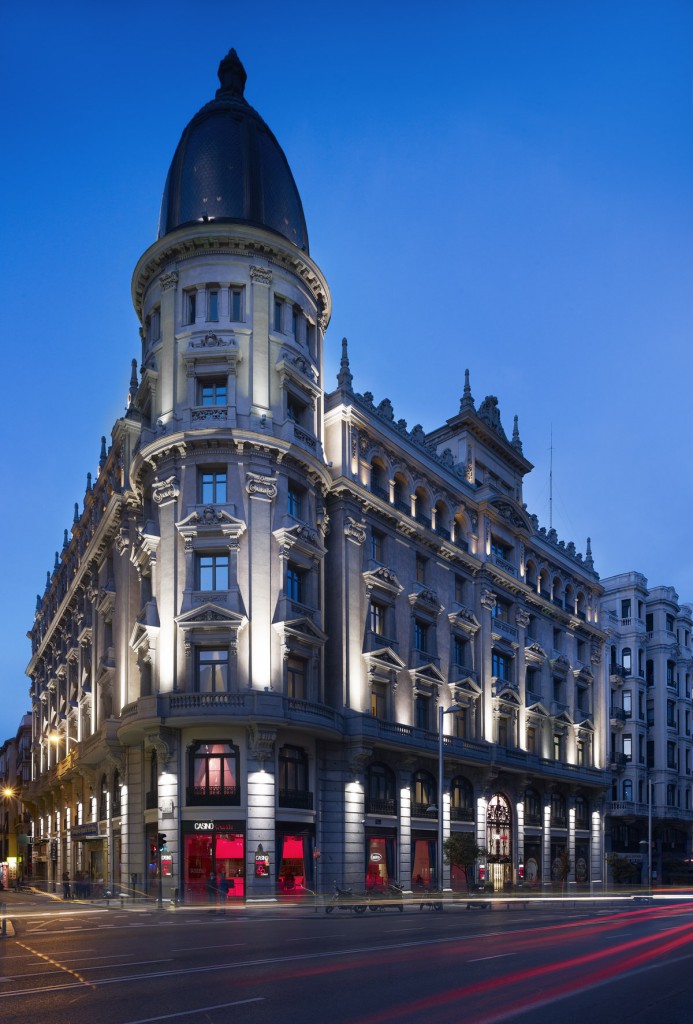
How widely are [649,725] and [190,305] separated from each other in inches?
2643

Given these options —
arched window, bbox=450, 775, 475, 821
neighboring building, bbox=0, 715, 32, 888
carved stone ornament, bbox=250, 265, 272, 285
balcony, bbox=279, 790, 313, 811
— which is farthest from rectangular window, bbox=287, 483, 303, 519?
neighboring building, bbox=0, 715, 32, 888

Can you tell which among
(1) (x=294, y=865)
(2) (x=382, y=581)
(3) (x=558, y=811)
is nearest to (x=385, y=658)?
(2) (x=382, y=581)

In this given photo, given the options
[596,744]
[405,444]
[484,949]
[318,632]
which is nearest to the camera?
[484,949]

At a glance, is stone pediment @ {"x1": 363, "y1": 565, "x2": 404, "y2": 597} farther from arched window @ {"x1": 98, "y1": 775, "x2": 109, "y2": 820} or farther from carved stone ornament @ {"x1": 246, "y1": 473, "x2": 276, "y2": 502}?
arched window @ {"x1": 98, "y1": 775, "x2": 109, "y2": 820}

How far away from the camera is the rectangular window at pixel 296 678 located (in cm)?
4766

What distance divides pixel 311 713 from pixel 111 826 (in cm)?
1551

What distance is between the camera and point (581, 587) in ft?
275

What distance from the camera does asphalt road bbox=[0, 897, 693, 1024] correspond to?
13.9 metres

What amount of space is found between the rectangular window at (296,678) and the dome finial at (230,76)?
33829mm

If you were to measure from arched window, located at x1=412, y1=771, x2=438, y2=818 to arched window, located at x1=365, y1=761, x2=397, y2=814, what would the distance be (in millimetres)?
1997

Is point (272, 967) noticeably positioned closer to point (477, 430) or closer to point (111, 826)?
point (111, 826)

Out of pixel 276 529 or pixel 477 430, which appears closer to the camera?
pixel 276 529

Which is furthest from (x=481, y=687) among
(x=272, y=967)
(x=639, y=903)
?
(x=272, y=967)

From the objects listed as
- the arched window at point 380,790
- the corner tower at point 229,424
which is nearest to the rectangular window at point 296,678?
the corner tower at point 229,424
